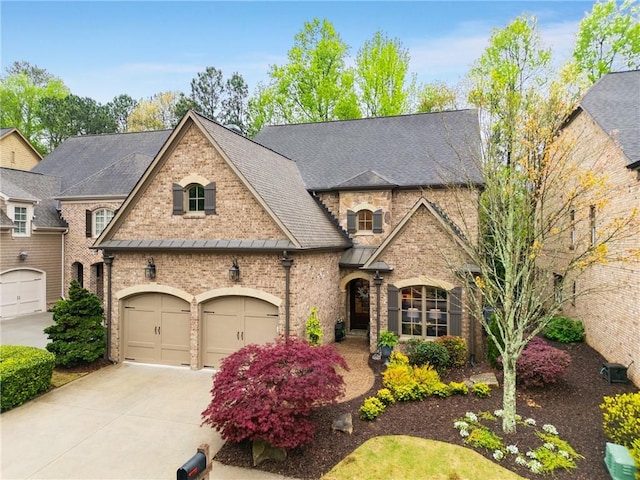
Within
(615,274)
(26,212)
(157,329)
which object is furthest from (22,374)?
(615,274)

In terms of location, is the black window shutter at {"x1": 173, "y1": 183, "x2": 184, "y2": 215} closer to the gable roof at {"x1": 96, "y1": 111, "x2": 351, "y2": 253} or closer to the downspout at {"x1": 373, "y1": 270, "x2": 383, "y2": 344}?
the gable roof at {"x1": 96, "y1": 111, "x2": 351, "y2": 253}

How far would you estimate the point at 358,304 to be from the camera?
16.4 metres

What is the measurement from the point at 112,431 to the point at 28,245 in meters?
16.3

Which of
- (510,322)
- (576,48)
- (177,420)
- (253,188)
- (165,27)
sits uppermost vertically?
(576,48)

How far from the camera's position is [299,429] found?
6742mm

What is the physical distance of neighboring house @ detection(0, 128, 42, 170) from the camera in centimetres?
2680

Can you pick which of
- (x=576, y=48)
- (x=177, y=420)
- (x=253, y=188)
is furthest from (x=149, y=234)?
(x=576, y=48)

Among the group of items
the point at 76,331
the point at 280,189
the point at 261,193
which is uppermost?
the point at 280,189

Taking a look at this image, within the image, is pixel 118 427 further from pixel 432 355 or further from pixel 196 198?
pixel 432 355

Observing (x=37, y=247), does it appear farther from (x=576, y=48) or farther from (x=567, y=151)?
(x=576, y=48)

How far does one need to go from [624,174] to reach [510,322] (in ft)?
20.8

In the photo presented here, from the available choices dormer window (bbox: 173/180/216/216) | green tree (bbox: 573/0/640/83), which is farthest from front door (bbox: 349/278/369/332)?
green tree (bbox: 573/0/640/83)

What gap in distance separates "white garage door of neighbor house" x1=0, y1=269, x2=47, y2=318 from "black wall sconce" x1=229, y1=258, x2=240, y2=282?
570 inches

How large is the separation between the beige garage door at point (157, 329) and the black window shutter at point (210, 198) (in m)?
3.15
